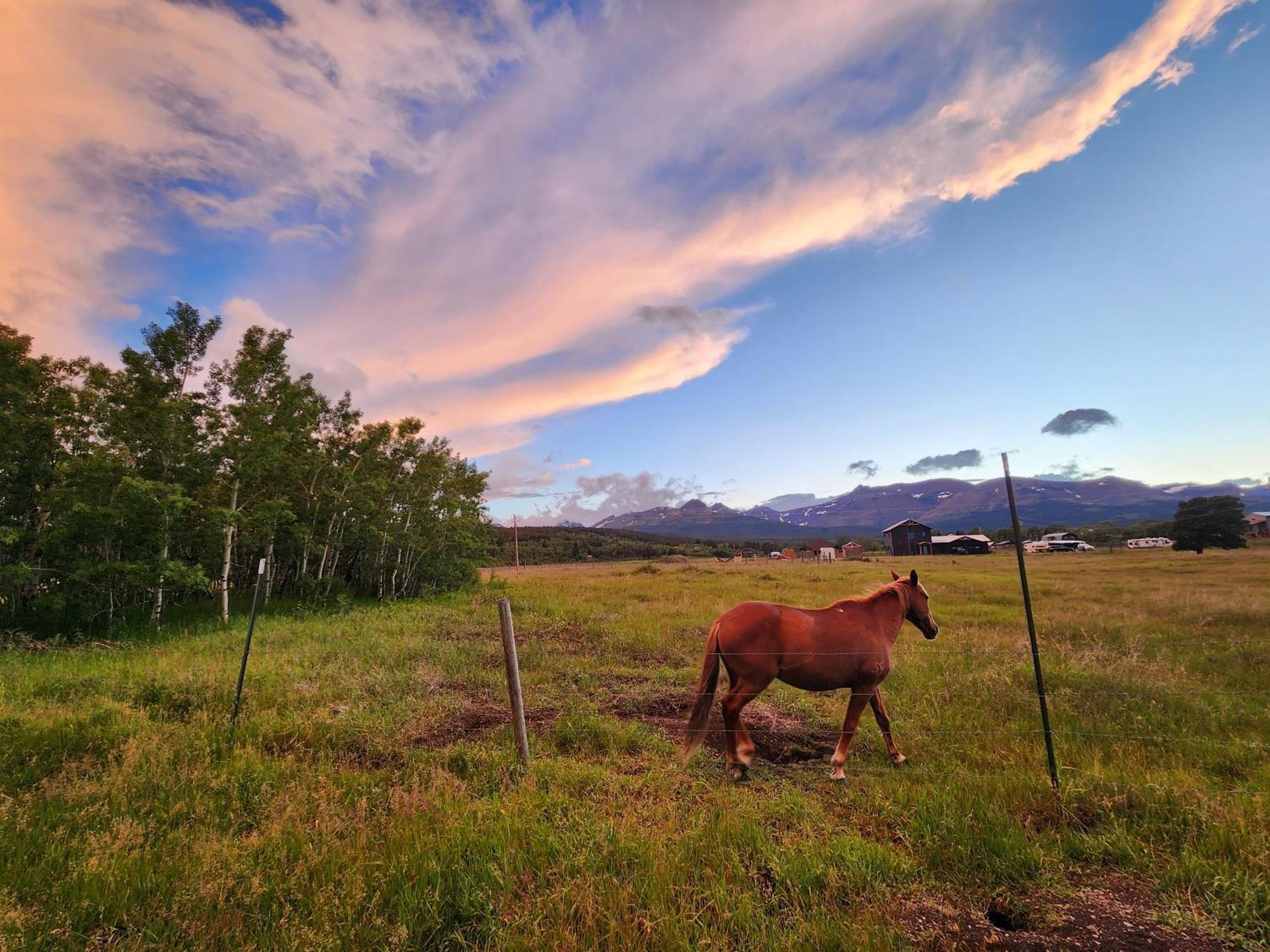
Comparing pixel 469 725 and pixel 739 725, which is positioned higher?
pixel 739 725

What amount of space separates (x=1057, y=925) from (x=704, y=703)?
131 inches

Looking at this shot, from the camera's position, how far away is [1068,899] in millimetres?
3604

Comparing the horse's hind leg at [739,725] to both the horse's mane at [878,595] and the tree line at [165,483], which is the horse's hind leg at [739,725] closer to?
the horse's mane at [878,595]

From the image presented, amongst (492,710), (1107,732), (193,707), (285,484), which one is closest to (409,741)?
(492,710)

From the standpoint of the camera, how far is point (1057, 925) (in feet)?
11.0

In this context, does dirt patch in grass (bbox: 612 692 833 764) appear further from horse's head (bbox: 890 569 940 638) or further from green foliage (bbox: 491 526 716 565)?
green foliage (bbox: 491 526 716 565)

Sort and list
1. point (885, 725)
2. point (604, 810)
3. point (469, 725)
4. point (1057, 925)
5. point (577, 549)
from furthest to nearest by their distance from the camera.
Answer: point (577, 549)
point (469, 725)
point (885, 725)
point (604, 810)
point (1057, 925)

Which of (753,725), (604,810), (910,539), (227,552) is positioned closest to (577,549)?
(910,539)

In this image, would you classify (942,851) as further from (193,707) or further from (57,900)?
(193,707)

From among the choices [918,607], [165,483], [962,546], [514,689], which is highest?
[165,483]

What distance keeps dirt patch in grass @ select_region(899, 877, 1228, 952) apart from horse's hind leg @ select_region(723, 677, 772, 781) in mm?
2275

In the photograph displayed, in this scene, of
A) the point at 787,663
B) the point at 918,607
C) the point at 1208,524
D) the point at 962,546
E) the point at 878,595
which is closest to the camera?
the point at 787,663

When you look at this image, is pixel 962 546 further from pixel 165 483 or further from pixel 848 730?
pixel 165 483

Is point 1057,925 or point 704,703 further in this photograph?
point 704,703
